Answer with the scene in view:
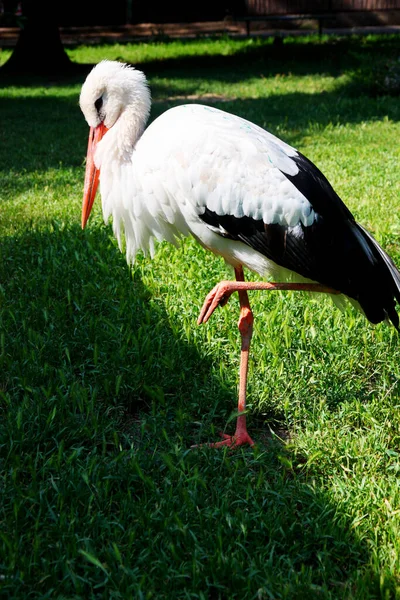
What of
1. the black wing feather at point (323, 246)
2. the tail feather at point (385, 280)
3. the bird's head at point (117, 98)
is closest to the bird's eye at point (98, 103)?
the bird's head at point (117, 98)

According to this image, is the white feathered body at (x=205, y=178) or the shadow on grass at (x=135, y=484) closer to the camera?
the shadow on grass at (x=135, y=484)

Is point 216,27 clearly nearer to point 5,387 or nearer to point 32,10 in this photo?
point 32,10

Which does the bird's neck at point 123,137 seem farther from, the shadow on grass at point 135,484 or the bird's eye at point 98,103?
the shadow on grass at point 135,484

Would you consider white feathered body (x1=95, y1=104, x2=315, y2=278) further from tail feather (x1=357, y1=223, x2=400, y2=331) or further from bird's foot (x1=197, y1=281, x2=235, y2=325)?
tail feather (x1=357, y1=223, x2=400, y2=331)

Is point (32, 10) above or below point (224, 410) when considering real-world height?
above

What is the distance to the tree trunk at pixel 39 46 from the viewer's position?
1330 centimetres

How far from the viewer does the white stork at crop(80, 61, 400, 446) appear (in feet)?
9.45

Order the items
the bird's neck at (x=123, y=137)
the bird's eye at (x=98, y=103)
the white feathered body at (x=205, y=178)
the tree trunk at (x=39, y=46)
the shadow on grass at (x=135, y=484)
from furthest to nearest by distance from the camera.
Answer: the tree trunk at (x=39, y=46) → the bird's eye at (x=98, y=103) → the bird's neck at (x=123, y=137) → the white feathered body at (x=205, y=178) → the shadow on grass at (x=135, y=484)

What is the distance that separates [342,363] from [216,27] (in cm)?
1701

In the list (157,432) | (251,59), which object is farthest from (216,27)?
(157,432)

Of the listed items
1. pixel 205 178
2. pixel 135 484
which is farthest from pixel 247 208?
pixel 135 484

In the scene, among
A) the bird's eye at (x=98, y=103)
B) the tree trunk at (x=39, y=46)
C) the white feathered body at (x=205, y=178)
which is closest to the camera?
the white feathered body at (x=205, y=178)

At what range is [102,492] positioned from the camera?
8.21ft

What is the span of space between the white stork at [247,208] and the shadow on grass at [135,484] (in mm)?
311
